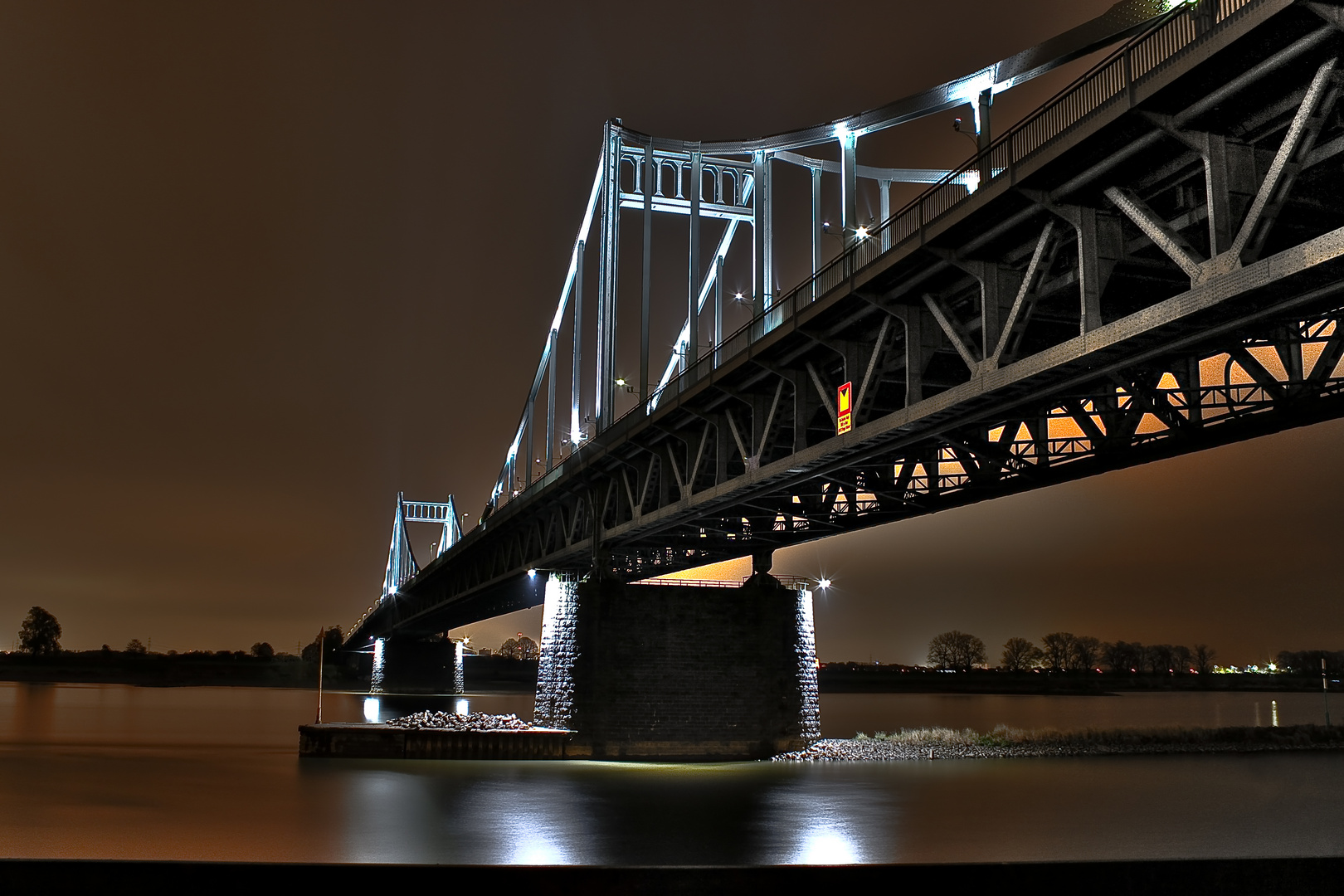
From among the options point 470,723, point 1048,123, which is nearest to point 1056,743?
point 470,723

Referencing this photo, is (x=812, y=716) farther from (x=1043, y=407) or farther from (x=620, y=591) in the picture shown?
(x=1043, y=407)

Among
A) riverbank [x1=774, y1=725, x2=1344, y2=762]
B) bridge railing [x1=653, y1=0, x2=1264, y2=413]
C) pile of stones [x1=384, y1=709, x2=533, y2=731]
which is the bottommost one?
riverbank [x1=774, y1=725, x2=1344, y2=762]

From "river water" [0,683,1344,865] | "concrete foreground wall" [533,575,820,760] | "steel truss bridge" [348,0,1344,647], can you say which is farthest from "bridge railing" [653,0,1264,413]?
"concrete foreground wall" [533,575,820,760]

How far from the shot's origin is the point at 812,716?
127 feet

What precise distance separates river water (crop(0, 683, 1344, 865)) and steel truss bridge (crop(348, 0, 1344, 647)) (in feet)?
A: 23.6

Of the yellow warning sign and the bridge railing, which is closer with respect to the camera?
the bridge railing

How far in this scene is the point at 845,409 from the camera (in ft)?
67.8

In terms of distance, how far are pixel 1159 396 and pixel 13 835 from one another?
2217 cm

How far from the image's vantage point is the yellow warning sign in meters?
20.4

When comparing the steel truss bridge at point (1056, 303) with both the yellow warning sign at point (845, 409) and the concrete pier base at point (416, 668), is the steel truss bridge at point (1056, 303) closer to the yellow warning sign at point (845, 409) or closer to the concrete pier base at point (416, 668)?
the yellow warning sign at point (845, 409)

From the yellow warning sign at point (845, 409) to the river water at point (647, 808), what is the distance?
24.6 ft

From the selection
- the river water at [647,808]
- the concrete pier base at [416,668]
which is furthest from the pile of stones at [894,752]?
the concrete pier base at [416,668]

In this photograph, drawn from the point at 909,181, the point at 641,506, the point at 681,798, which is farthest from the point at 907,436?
the point at 909,181

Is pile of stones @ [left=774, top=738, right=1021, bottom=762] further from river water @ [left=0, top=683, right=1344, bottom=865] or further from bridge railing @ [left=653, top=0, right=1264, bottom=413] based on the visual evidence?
bridge railing @ [left=653, top=0, right=1264, bottom=413]
